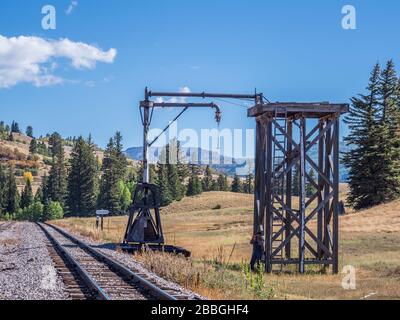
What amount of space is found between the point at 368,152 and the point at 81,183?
229ft

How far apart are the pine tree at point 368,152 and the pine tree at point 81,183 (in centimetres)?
6568

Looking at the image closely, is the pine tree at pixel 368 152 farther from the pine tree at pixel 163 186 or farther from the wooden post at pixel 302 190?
the pine tree at pixel 163 186

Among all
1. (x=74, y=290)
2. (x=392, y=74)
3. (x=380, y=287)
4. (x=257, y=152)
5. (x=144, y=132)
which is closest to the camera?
(x=74, y=290)

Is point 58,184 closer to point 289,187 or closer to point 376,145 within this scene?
point 376,145

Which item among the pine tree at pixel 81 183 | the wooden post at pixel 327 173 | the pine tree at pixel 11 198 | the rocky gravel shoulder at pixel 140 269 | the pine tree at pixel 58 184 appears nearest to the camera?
the rocky gravel shoulder at pixel 140 269

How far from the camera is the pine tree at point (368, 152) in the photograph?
54562mm

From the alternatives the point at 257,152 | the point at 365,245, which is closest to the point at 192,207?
the point at 365,245

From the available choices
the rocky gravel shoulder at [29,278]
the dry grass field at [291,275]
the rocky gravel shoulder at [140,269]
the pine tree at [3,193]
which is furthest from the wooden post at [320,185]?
the pine tree at [3,193]

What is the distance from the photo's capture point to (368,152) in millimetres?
54594

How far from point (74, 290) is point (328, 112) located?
34.6 feet
